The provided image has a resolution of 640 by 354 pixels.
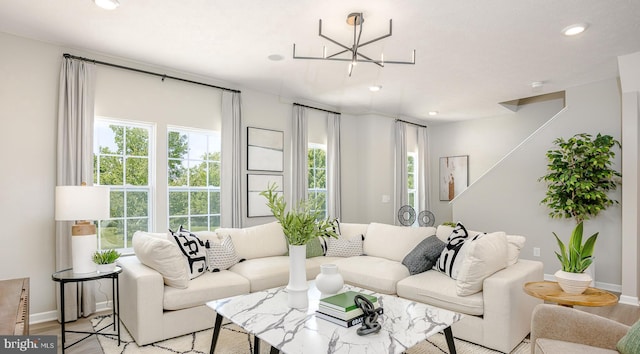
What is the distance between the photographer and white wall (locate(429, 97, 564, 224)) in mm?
6508

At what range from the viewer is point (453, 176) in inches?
307

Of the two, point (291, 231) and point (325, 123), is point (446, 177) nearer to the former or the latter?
A: point (325, 123)

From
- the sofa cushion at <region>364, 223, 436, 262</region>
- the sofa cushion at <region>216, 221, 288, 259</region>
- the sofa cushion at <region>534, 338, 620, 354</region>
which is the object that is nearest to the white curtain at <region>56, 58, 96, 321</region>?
the sofa cushion at <region>216, 221, 288, 259</region>

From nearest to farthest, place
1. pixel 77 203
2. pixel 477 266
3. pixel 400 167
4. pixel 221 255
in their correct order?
pixel 477 266 → pixel 77 203 → pixel 221 255 → pixel 400 167

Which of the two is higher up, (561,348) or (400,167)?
(400,167)

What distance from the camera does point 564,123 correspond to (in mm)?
4895

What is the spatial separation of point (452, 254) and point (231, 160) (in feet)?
9.76

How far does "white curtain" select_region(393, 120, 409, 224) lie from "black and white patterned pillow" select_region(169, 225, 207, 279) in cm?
421

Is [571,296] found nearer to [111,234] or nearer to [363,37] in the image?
[363,37]

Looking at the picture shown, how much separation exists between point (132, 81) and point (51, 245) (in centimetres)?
190

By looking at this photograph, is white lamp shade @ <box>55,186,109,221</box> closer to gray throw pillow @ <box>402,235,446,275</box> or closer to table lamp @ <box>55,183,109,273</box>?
table lamp @ <box>55,183,109,273</box>

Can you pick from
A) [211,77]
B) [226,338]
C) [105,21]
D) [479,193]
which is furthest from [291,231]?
[479,193]

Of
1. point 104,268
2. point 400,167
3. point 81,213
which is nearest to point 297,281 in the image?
point 104,268

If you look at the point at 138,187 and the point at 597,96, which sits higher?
the point at 597,96
